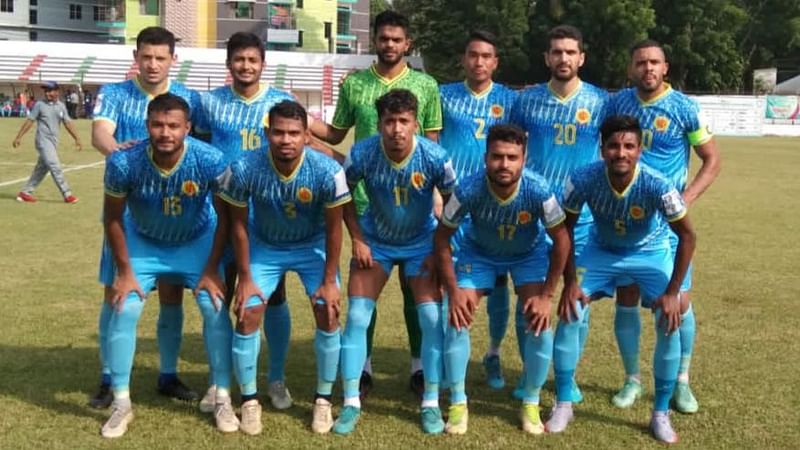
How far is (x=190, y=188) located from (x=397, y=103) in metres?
1.22

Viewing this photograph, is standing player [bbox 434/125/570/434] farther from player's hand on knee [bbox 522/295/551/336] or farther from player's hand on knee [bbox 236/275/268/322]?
player's hand on knee [bbox 236/275/268/322]

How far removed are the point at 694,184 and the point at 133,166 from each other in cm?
320

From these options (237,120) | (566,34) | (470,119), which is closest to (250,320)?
(237,120)

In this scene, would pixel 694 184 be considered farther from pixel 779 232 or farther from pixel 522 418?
pixel 779 232

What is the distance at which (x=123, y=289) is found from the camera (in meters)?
4.66

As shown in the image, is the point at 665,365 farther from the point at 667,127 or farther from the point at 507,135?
the point at 507,135

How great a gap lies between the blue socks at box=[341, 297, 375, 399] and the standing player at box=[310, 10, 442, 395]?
45 cm

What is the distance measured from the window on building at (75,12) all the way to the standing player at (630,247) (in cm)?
7494

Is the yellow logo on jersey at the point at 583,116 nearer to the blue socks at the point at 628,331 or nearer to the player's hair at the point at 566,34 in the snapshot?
the player's hair at the point at 566,34

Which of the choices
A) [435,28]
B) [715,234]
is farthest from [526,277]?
[435,28]

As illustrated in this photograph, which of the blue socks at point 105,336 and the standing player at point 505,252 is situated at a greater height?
the standing player at point 505,252

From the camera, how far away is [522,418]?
4.78m

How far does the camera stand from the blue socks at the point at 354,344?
4.79 m

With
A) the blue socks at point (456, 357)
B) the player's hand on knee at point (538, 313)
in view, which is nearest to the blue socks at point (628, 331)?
the player's hand on knee at point (538, 313)
